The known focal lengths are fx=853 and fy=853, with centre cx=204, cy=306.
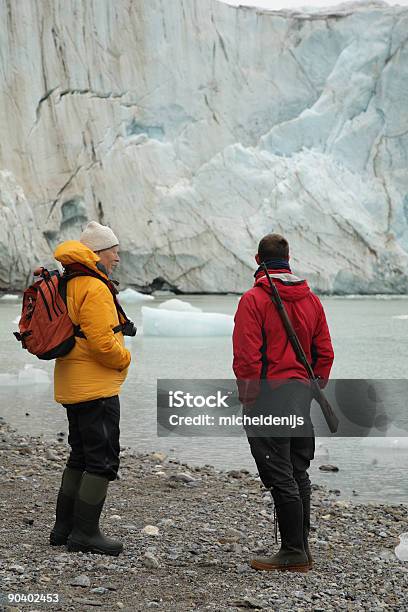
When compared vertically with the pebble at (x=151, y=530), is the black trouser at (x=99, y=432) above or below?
above

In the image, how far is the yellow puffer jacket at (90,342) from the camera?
97.9 inches

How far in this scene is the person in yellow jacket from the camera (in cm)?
250

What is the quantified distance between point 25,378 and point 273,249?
17.2 feet

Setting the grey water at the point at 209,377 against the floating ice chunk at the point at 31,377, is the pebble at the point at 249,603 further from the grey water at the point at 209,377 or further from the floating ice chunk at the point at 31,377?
the floating ice chunk at the point at 31,377

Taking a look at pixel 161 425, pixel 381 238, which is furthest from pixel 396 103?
pixel 161 425

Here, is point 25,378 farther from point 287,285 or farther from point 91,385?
point 287,285

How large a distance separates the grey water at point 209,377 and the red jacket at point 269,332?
1473 millimetres

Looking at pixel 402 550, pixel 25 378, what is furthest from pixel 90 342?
pixel 25 378

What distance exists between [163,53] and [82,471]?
74.2 feet

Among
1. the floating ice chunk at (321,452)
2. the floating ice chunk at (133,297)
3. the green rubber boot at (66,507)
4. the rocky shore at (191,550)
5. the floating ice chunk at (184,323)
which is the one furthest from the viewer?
the floating ice chunk at (133,297)

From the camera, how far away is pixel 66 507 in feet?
8.61

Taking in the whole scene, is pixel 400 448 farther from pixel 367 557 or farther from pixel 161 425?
pixel 367 557

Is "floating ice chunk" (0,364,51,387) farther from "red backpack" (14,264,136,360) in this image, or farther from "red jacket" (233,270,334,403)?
"red jacket" (233,270,334,403)

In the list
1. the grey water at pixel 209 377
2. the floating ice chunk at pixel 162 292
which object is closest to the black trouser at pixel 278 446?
the grey water at pixel 209 377
